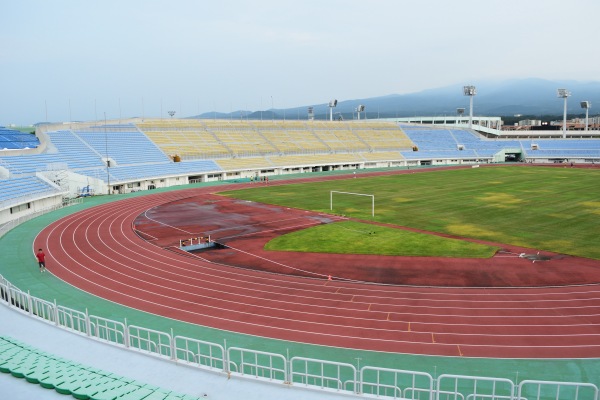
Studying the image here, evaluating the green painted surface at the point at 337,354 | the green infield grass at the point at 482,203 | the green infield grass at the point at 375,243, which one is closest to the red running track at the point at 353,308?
the green painted surface at the point at 337,354

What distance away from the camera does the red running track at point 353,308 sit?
12766mm

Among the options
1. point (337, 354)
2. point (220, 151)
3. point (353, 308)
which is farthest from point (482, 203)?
point (220, 151)

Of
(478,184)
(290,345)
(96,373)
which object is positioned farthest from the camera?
(478,184)

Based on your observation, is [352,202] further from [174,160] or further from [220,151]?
[220,151]

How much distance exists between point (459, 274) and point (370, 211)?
15925 mm

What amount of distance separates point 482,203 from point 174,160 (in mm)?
39510

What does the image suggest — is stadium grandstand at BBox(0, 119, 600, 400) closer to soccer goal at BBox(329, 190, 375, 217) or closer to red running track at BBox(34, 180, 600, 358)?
red running track at BBox(34, 180, 600, 358)

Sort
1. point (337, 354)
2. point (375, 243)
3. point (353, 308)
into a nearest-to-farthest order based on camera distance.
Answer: point (337, 354) → point (353, 308) → point (375, 243)

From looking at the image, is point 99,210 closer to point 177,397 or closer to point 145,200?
point 145,200

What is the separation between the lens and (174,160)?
5991cm

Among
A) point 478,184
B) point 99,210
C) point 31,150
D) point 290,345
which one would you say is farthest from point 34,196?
point 478,184

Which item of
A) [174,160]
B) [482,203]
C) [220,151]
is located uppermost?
[220,151]

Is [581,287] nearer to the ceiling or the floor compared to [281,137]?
nearer to the floor

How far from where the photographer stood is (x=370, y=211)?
3450cm
